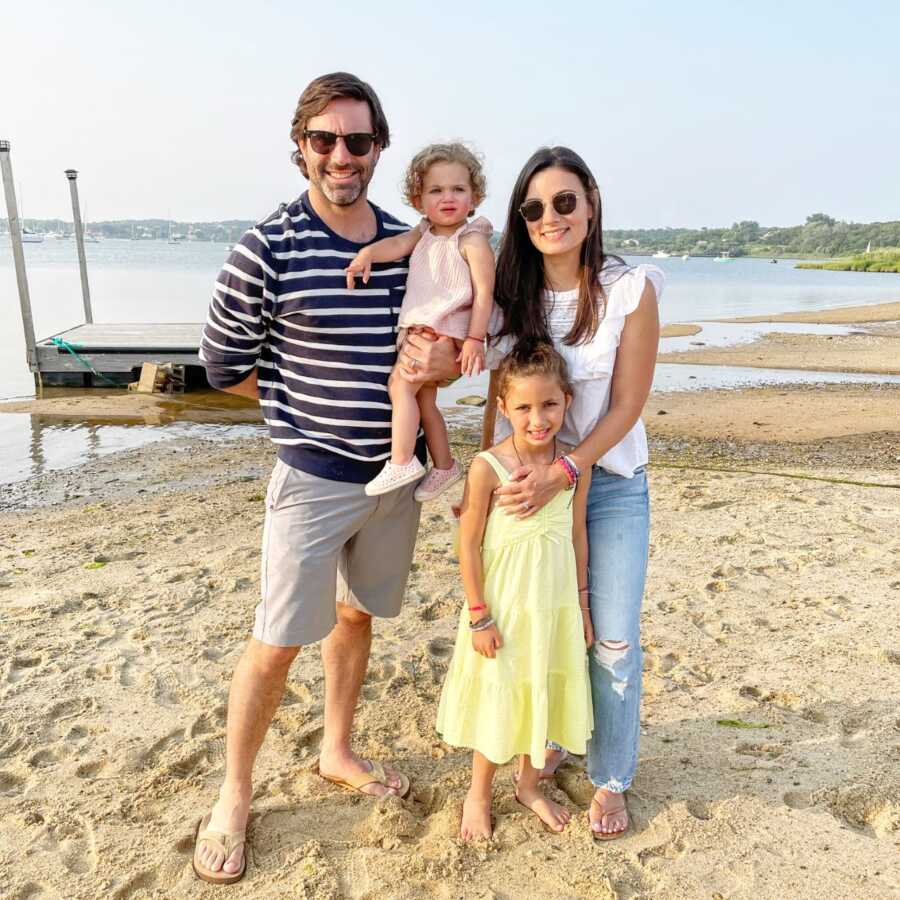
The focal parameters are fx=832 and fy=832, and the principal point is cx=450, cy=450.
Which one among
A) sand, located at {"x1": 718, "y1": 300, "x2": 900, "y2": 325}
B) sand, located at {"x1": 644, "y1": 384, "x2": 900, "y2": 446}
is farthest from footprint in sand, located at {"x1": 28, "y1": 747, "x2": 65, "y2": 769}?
sand, located at {"x1": 718, "y1": 300, "x2": 900, "y2": 325}

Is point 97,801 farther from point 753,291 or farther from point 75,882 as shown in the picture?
point 753,291

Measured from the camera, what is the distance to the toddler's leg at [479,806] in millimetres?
2764

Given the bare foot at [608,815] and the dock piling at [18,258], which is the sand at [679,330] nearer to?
the dock piling at [18,258]

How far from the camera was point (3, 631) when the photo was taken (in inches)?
171

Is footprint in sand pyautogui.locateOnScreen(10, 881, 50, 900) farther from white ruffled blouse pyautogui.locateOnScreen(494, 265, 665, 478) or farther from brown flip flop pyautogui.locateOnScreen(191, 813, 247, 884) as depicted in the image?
white ruffled blouse pyautogui.locateOnScreen(494, 265, 665, 478)

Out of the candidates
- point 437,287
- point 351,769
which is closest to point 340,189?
point 437,287

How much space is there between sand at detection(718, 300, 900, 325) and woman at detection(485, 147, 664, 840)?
25506 millimetres

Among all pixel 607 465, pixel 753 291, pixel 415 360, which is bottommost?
pixel 753 291

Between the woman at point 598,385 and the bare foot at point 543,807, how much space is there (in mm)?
113

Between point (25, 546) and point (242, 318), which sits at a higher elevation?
point (242, 318)

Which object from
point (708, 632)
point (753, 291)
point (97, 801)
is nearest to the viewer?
point (97, 801)

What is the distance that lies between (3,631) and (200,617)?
0.99 metres

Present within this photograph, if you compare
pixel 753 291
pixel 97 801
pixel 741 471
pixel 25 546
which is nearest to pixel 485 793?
pixel 97 801

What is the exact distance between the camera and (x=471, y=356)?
2.68m
